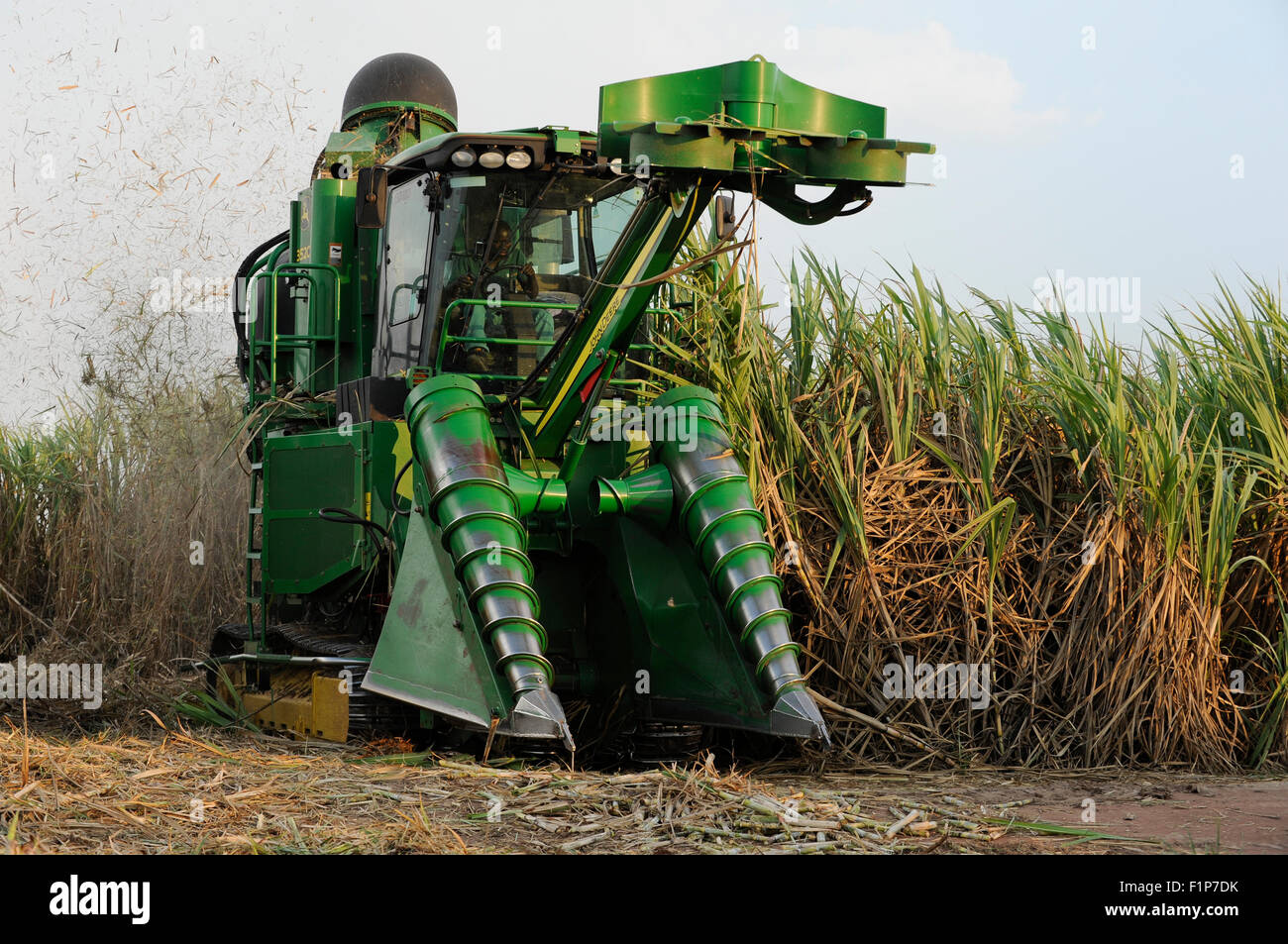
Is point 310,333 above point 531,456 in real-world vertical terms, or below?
above

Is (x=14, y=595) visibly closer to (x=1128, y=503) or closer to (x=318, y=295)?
(x=318, y=295)

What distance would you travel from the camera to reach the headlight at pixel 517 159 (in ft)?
20.0

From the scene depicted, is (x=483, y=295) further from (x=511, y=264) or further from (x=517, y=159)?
(x=517, y=159)

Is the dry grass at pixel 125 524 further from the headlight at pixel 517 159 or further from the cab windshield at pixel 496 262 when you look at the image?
the headlight at pixel 517 159

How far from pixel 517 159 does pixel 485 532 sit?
5.93 feet

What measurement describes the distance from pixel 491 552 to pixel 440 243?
1.86 meters

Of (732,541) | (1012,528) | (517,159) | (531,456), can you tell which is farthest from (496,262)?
(1012,528)

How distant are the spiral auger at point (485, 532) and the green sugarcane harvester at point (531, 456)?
0.01 metres

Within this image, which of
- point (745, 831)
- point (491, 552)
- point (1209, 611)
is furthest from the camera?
point (1209, 611)

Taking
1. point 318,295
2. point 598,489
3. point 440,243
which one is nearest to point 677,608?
point 598,489

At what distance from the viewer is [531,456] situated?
6.36 meters

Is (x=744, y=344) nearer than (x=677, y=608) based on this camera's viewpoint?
No

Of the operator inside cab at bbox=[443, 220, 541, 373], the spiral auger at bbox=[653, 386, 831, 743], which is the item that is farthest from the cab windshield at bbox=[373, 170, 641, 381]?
the spiral auger at bbox=[653, 386, 831, 743]

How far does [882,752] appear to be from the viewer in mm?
6191
